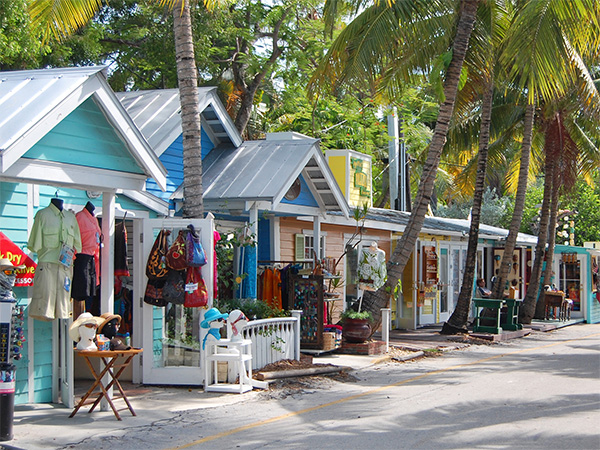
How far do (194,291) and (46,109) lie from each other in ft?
11.6

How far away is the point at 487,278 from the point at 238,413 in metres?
19.1

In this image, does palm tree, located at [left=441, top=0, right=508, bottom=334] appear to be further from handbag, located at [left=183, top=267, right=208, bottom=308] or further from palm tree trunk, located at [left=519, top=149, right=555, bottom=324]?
handbag, located at [left=183, top=267, right=208, bottom=308]

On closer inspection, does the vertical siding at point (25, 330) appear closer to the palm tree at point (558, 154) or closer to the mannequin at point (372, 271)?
the mannequin at point (372, 271)

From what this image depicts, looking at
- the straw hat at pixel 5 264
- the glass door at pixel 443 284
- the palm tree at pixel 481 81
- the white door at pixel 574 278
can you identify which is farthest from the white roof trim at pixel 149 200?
the white door at pixel 574 278

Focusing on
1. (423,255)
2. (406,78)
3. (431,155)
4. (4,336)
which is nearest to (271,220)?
(431,155)

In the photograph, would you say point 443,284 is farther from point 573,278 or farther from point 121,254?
point 121,254

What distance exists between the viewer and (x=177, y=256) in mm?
10547

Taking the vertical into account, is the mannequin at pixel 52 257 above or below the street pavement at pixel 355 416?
above

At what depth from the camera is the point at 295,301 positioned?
1429cm

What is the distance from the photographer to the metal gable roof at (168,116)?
1378cm

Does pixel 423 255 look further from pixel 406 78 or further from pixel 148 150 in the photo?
pixel 148 150

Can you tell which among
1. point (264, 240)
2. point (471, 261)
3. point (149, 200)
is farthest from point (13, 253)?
point (471, 261)

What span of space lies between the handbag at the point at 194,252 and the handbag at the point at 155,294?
0.65 m

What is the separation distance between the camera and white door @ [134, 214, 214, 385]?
Result: 426 inches
